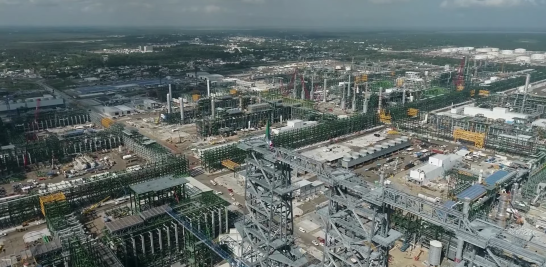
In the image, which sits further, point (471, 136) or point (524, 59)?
point (524, 59)

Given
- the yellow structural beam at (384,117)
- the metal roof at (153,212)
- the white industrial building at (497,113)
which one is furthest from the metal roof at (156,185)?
the white industrial building at (497,113)

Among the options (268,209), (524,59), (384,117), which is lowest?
(384,117)

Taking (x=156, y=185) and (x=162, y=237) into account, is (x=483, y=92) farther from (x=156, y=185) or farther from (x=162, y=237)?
(x=162, y=237)

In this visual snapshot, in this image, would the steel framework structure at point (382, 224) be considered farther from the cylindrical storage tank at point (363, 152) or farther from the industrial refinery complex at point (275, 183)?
the cylindrical storage tank at point (363, 152)

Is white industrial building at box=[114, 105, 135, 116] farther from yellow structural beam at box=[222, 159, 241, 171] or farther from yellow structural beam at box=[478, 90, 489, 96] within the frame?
yellow structural beam at box=[478, 90, 489, 96]

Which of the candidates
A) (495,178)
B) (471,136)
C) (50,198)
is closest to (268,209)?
(50,198)
